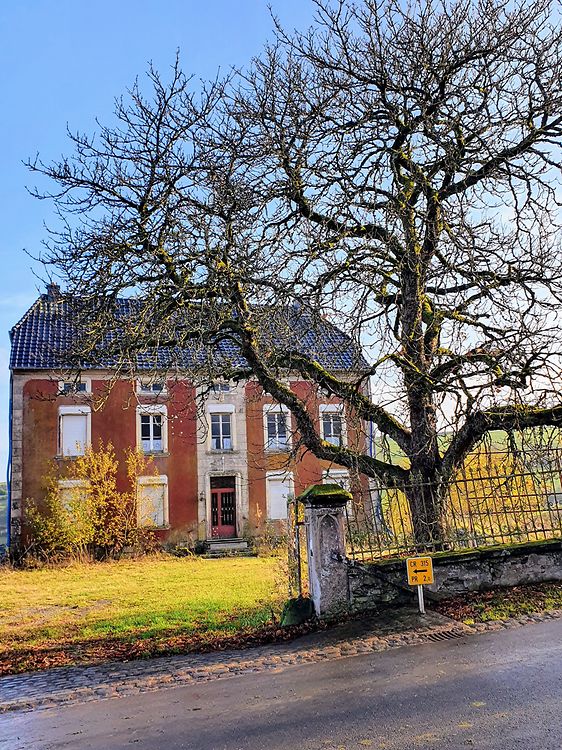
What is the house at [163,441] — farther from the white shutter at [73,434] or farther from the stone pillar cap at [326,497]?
the stone pillar cap at [326,497]

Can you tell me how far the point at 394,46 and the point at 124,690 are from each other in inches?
387

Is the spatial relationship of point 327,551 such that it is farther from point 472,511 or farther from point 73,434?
point 73,434

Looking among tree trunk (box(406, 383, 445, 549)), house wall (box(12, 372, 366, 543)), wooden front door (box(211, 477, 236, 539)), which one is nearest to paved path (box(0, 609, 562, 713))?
tree trunk (box(406, 383, 445, 549))

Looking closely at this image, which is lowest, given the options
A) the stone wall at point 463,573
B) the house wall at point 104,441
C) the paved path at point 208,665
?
the paved path at point 208,665

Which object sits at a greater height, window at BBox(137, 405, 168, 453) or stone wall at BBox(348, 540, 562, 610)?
window at BBox(137, 405, 168, 453)

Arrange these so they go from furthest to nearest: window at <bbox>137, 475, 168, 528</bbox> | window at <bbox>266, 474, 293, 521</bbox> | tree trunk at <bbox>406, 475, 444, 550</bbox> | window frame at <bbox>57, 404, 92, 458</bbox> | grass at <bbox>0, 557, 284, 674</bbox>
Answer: window at <bbox>266, 474, 293, 521</bbox>, window at <bbox>137, 475, 168, 528</bbox>, window frame at <bbox>57, 404, 92, 458</bbox>, tree trunk at <bbox>406, 475, 444, 550</bbox>, grass at <bbox>0, 557, 284, 674</bbox>

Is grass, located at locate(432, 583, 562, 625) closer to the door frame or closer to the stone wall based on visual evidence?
the stone wall

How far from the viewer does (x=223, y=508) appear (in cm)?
2867

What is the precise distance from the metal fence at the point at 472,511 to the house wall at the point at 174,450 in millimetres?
16002

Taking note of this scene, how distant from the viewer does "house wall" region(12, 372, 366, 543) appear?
2612 centimetres

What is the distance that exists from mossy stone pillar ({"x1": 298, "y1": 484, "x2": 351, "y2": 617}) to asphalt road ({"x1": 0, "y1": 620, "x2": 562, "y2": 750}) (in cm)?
179

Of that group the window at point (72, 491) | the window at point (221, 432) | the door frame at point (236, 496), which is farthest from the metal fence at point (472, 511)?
the window at point (221, 432)

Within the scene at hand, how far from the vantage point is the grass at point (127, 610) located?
30.5 feet

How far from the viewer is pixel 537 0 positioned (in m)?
9.75
